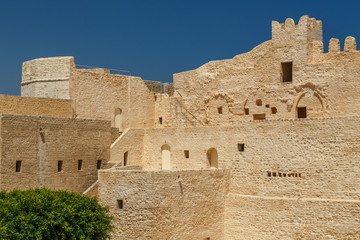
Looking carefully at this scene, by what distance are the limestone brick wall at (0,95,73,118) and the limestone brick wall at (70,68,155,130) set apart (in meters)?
0.80

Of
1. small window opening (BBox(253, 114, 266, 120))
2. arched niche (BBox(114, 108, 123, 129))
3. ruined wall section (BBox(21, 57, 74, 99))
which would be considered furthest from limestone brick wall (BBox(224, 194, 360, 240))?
ruined wall section (BBox(21, 57, 74, 99))

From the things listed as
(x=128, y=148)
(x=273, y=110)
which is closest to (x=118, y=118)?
(x=128, y=148)

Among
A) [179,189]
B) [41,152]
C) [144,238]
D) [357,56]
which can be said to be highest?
[357,56]

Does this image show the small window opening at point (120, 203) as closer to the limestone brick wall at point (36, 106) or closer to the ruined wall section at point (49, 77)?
the limestone brick wall at point (36, 106)

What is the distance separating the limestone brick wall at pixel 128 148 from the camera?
33.2 m

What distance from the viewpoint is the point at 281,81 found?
1314 inches

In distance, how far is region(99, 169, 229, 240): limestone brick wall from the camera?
26.9 m

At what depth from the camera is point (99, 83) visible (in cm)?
3522

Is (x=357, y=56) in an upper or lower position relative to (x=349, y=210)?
upper

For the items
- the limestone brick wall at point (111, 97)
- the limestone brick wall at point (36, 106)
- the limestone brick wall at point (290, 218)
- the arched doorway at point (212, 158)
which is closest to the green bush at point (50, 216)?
the limestone brick wall at point (36, 106)

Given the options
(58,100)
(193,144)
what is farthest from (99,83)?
(193,144)

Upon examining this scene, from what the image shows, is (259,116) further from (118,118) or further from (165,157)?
(118,118)

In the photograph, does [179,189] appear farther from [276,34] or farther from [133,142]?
[276,34]

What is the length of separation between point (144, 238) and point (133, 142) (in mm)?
8842
